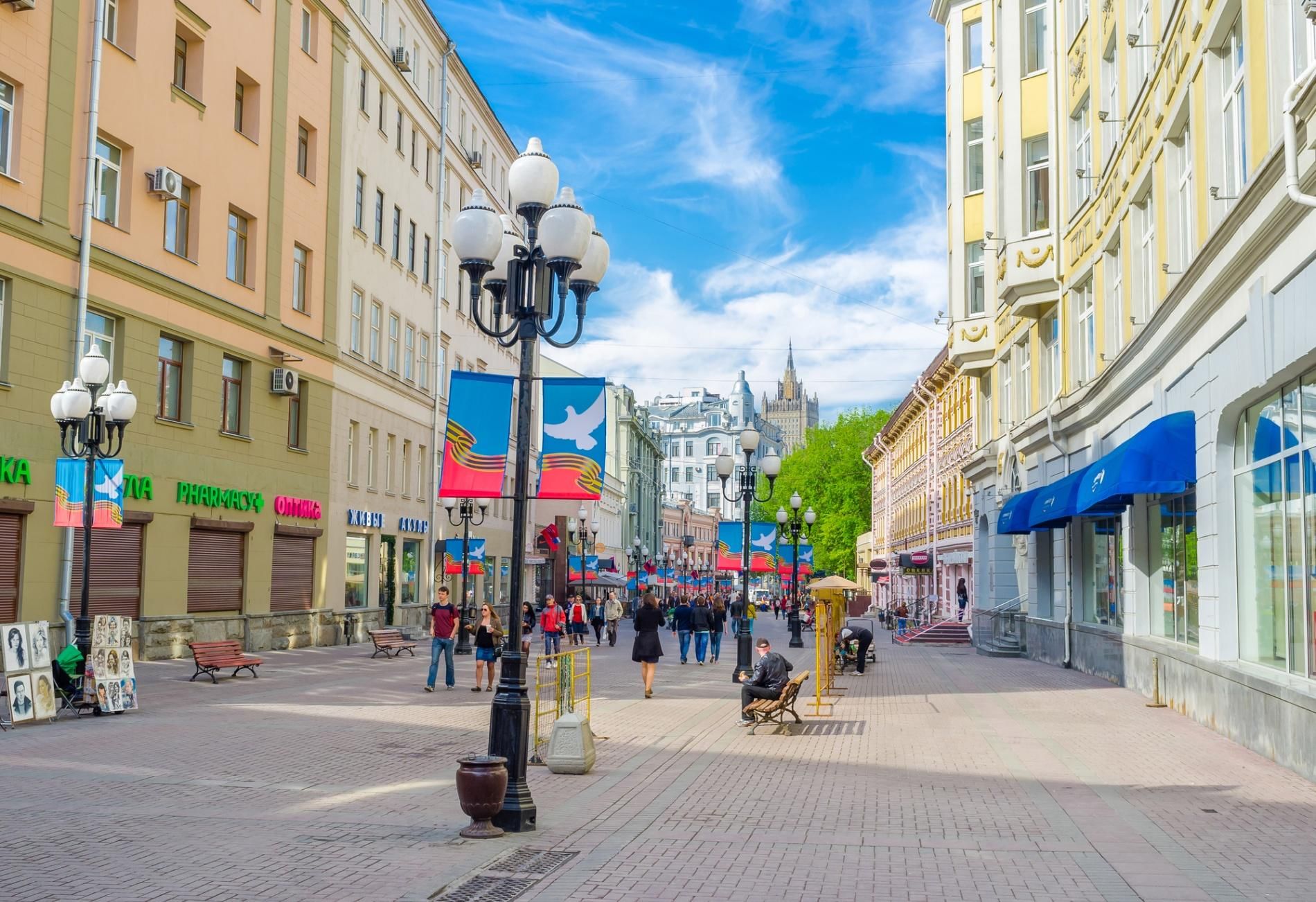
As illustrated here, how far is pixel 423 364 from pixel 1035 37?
23.1 m

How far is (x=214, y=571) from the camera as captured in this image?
91.5ft

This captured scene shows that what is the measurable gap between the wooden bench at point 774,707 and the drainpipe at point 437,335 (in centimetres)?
2797

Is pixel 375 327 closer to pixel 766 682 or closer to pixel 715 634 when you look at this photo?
pixel 715 634

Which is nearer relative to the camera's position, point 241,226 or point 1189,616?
point 1189,616

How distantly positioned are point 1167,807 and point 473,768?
5840 millimetres

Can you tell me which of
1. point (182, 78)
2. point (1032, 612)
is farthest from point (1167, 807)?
point (182, 78)

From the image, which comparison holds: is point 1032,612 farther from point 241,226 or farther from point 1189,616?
point 241,226

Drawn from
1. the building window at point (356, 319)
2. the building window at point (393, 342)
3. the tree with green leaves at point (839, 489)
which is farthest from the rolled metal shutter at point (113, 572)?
the tree with green leaves at point (839, 489)

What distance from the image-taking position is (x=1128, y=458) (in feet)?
56.0

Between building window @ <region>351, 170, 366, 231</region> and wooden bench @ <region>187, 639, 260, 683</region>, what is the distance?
17.7 m

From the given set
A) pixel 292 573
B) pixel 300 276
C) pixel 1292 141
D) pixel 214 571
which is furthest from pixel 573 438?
pixel 300 276

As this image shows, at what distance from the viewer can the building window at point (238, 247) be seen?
95.2 ft

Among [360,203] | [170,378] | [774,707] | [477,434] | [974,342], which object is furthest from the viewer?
[360,203]

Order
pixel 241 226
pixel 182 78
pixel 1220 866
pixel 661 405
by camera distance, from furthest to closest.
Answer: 1. pixel 661 405
2. pixel 241 226
3. pixel 182 78
4. pixel 1220 866
